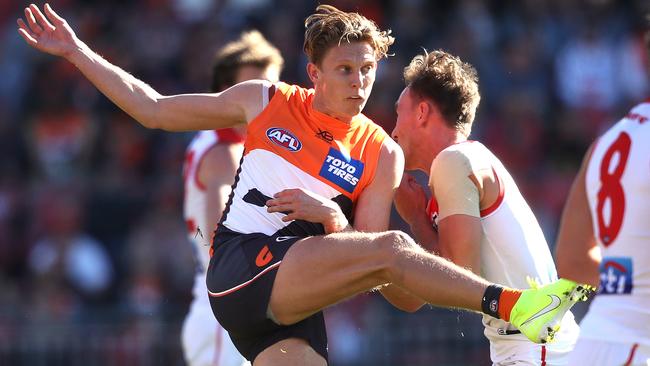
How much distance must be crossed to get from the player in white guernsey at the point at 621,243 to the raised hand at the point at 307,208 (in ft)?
4.62

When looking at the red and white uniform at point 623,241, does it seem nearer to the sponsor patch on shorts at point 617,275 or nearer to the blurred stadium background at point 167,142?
the sponsor patch on shorts at point 617,275

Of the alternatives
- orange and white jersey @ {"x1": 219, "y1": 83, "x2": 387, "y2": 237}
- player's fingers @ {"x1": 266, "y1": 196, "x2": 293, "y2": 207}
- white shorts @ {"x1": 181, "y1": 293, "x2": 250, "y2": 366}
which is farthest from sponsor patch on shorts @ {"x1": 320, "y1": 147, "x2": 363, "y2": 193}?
white shorts @ {"x1": 181, "y1": 293, "x2": 250, "y2": 366}

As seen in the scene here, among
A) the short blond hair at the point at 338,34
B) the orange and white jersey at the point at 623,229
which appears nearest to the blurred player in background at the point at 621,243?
the orange and white jersey at the point at 623,229

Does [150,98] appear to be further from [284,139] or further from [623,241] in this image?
[623,241]

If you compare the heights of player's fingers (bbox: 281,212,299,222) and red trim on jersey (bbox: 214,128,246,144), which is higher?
player's fingers (bbox: 281,212,299,222)

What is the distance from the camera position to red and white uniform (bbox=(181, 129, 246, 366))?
8.70 m

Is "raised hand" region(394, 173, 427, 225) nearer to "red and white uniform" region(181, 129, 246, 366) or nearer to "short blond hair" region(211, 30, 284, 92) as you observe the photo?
"red and white uniform" region(181, 129, 246, 366)

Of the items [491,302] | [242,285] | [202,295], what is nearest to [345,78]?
[242,285]

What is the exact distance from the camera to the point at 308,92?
675 centimetres

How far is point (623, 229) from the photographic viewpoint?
16.6 ft

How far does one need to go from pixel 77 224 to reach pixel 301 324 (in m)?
8.13

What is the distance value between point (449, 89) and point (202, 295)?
312cm

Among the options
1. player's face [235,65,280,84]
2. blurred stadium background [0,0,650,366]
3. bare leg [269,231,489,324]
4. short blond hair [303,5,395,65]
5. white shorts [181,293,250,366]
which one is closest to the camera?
bare leg [269,231,489,324]

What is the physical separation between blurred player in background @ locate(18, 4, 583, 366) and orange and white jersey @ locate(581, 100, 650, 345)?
86 cm
